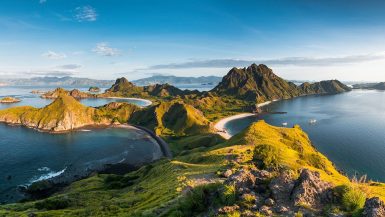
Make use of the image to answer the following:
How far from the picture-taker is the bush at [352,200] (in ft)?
75.9

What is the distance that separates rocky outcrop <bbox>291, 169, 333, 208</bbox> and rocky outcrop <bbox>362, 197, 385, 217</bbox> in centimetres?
419

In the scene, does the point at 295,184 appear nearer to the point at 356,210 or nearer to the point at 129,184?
the point at 356,210

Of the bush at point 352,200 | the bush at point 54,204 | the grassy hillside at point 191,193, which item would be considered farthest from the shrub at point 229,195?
the bush at point 54,204

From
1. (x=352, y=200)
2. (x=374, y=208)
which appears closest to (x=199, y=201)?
(x=352, y=200)

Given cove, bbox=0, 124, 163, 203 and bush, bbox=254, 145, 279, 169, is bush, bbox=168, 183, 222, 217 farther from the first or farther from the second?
cove, bbox=0, 124, 163, 203

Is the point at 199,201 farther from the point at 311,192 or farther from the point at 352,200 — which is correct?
the point at 352,200

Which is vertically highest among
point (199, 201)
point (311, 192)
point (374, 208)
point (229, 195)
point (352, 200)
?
point (374, 208)

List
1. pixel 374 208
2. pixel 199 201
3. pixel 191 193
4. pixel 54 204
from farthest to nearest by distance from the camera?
pixel 54 204
pixel 191 193
pixel 199 201
pixel 374 208

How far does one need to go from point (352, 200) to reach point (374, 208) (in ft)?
10.0

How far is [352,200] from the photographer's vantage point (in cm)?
2336

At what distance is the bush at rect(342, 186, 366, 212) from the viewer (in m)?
23.1

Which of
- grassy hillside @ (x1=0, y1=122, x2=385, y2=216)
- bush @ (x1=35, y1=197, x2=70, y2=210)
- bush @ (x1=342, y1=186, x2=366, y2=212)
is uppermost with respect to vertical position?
bush @ (x1=342, y1=186, x2=366, y2=212)

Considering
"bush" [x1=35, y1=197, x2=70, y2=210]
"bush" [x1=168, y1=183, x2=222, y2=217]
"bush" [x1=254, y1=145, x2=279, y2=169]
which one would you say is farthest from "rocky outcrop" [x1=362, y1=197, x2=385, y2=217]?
"bush" [x1=35, y1=197, x2=70, y2=210]

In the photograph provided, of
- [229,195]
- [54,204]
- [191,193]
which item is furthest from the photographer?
[54,204]
